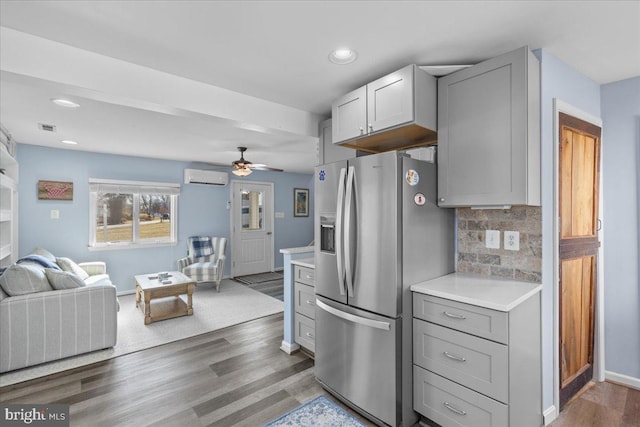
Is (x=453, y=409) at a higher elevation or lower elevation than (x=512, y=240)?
lower

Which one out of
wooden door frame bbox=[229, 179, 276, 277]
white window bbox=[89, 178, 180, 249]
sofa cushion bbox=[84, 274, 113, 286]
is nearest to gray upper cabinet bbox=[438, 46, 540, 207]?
sofa cushion bbox=[84, 274, 113, 286]

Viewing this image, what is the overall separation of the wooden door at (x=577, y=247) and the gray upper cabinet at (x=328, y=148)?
5.39 ft

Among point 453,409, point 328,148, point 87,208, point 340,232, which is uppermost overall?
point 328,148

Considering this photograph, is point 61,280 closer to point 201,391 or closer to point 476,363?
point 201,391

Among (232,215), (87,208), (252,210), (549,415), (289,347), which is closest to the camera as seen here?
(549,415)

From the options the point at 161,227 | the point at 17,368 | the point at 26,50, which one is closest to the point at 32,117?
the point at 26,50

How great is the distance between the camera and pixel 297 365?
9.11ft

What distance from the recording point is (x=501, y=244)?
2150mm

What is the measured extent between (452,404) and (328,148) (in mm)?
2242

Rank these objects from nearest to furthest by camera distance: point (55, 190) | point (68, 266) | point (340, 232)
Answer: point (340, 232) → point (68, 266) → point (55, 190)

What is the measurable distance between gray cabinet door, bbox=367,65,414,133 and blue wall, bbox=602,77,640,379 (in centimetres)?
181

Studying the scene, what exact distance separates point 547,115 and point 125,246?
19.3ft

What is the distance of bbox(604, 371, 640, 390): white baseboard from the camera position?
232cm

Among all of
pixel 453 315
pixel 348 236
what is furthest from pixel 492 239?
pixel 348 236
